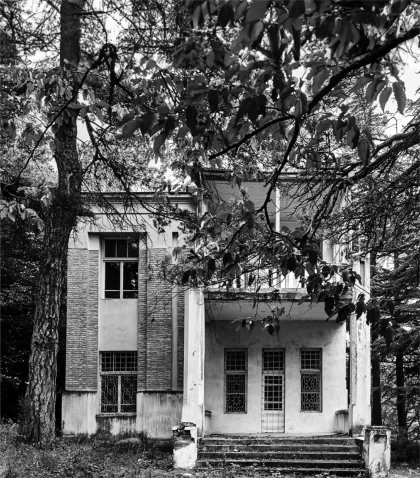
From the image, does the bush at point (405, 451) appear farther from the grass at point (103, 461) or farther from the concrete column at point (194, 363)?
the concrete column at point (194, 363)

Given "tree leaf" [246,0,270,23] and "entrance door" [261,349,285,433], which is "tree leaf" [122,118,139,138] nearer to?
"tree leaf" [246,0,270,23]

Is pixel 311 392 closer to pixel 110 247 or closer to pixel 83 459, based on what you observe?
pixel 110 247

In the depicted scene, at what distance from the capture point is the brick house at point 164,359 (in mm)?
22000

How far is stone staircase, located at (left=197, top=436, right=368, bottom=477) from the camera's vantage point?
17.2 m

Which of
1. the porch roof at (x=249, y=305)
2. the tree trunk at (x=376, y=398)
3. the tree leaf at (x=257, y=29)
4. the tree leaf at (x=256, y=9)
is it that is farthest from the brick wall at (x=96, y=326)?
the tree leaf at (x=256, y=9)

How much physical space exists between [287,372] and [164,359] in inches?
143

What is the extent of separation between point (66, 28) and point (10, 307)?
57.4 ft

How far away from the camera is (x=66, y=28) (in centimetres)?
1167

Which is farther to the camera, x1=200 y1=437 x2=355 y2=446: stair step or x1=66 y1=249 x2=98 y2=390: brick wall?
x1=66 y1=249 x2=98 y2=390: brick wall

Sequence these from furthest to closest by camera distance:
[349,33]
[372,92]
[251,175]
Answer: [251,175]
[372,92]
[349,33]

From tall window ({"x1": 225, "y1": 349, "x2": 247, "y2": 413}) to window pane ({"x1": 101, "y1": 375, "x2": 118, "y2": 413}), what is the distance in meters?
3.37

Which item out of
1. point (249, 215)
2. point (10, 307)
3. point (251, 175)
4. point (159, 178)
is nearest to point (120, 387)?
point (10, 307)

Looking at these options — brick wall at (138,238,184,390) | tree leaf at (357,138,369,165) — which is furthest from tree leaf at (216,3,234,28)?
brick wall at (138,238,184,390)

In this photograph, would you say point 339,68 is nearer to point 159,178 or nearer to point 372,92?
→ point 372,92
